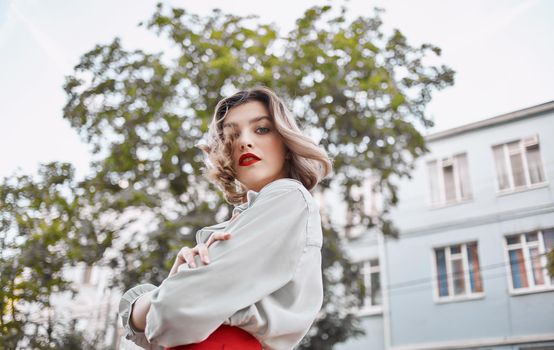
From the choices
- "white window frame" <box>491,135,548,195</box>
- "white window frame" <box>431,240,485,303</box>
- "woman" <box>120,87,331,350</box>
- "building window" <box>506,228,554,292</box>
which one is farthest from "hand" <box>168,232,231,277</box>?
"white window frame" <box>431,240,485,303</box>

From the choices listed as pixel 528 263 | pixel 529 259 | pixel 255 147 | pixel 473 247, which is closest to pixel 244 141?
pixel 255 147

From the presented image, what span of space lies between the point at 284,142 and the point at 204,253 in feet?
1.20

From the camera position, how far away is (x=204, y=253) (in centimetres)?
94

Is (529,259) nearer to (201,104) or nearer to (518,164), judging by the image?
(518,164)

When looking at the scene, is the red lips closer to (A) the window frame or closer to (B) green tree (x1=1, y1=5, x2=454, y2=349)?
(B) green tree (x1=1, y1=5, x2=454, y2=349)

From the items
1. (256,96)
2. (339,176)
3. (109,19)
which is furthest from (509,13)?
(256,96)

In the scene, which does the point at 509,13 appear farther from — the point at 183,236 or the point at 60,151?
the point at 60,151

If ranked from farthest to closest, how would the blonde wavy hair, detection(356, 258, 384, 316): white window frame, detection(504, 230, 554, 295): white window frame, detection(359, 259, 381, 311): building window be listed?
detection(359, 259, 381, 311): building window, detection(356, 258, 384, 316): white window frame, detection(504, 230, 554, 295): white window frame, the blonde wavy hair

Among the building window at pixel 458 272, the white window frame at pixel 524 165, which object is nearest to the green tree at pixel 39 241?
the white window frame at pixel 524 165

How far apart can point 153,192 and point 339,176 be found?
8.39ft

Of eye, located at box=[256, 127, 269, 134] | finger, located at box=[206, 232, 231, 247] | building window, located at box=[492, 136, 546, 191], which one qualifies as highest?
building window, located at box=[492, 136, 546, 191]

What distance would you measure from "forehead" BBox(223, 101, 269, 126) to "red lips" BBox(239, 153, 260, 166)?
0.29 feet

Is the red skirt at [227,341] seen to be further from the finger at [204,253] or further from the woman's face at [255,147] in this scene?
the woman's face at [255,147]

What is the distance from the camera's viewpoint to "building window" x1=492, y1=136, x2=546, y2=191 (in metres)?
8.57
